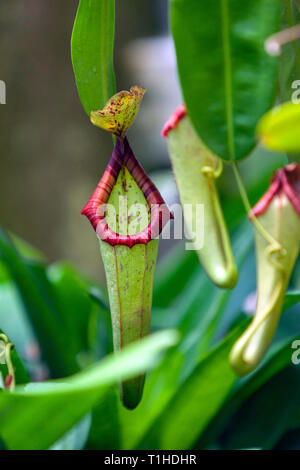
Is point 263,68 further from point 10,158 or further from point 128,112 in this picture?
point 10,158

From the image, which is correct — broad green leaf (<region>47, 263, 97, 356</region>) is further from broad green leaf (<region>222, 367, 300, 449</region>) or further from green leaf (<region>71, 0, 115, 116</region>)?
green leaf (<region>71, 0, 115, 116</region>)

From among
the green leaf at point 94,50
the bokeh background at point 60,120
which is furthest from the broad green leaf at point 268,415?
the bokeh background at point 60,120

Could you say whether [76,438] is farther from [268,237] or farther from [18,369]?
[268,237]

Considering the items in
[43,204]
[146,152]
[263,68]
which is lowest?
[263,68]

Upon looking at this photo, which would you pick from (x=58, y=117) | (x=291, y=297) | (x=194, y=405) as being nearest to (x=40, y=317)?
(x=194, y=405)

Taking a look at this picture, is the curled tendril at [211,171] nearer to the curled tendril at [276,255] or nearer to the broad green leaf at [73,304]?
the curled tendril at [276,255]

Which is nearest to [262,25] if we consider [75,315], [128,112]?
[128,112]
